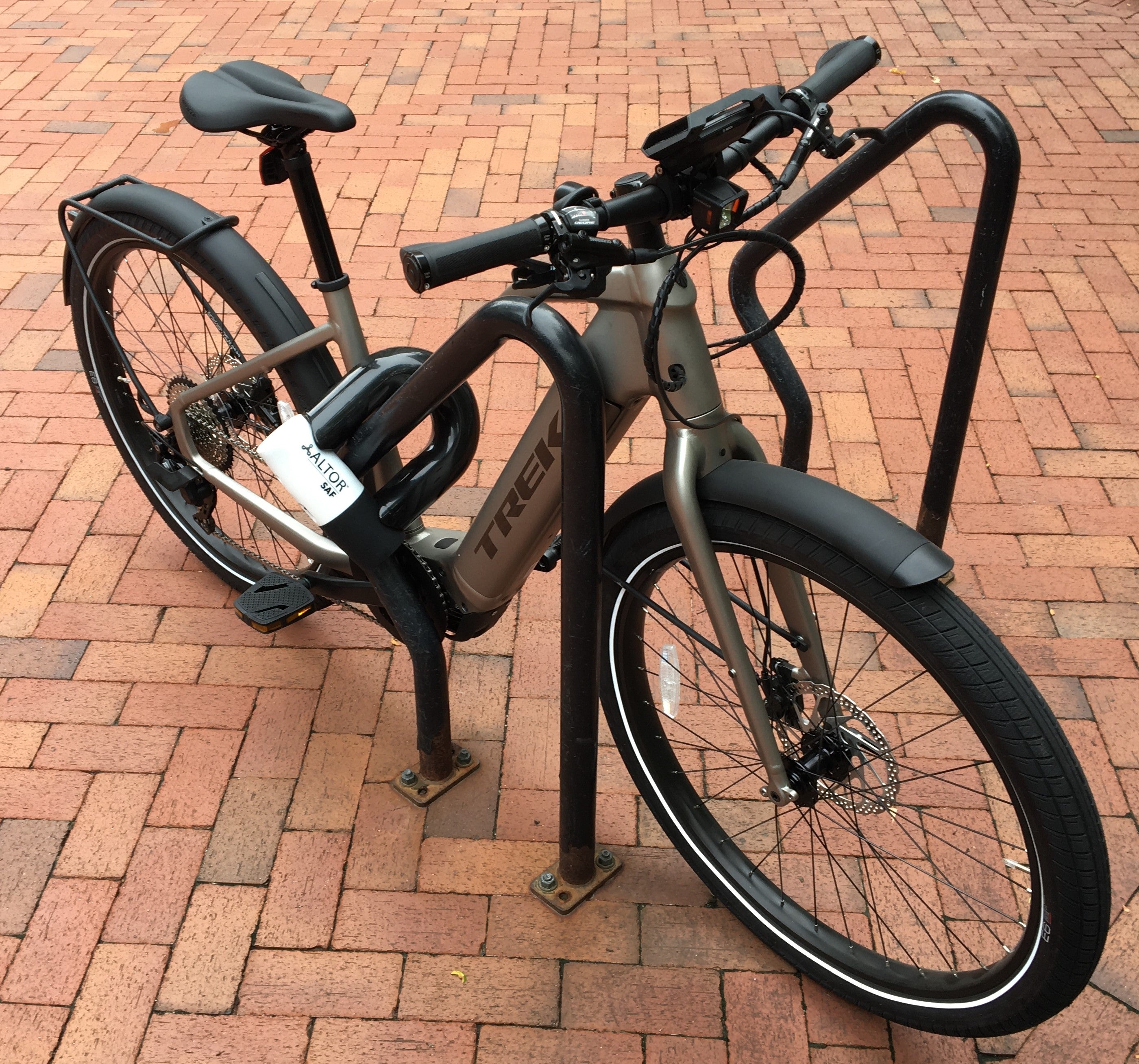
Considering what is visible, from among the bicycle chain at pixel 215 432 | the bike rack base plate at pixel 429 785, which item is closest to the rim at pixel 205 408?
the bicycle chain at pixel 215 432

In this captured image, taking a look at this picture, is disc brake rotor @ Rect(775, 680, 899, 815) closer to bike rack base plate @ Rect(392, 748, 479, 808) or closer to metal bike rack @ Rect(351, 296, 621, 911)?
metal bike rack @ Rect(351, 296, 621, 911)

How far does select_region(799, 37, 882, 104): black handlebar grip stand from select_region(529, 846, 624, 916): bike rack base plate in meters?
1.50

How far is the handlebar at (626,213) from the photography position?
4.60 ft

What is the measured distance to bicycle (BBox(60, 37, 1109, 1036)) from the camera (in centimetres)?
161

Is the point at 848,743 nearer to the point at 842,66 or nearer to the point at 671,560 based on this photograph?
the point at 671,560

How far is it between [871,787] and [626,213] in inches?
46.1

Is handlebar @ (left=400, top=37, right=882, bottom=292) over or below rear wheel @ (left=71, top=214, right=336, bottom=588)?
over

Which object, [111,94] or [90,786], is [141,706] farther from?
[111,94]

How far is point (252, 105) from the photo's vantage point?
2113 millimetres

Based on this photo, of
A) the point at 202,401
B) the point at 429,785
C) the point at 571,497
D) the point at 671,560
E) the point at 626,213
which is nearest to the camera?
the point at 626,213

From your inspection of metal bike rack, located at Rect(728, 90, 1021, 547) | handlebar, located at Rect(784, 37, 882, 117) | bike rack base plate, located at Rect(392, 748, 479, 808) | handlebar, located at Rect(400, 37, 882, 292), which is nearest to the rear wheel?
bike rack base plate, located at Rect(392, 748, 479, 808)

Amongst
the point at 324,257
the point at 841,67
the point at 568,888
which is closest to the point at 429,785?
the point at 568,888

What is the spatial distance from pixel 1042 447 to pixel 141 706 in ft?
8.57

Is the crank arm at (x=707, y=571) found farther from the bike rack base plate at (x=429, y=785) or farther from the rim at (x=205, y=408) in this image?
the rim at (x=205, y=408)
